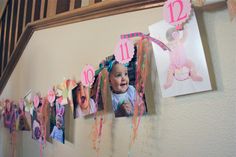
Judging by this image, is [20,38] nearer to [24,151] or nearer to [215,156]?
[24,151]

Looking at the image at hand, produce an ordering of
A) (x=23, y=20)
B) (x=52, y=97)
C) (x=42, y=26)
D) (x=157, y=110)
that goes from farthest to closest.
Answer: (x=23, y=20) → (x=42, y=26) → (x=52, y=97) → (x=157, y=110)

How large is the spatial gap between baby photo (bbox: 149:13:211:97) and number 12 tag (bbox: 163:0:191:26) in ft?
0.07

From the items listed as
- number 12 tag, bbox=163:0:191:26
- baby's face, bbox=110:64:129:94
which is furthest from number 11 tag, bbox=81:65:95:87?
number 12 tag, bbox=163:0:191:26

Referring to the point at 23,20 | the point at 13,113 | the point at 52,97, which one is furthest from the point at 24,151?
the point at 23,20

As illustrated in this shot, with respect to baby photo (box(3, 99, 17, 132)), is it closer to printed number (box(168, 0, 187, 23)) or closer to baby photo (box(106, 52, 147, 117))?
baby photo (box(106, 52, 147, 117))

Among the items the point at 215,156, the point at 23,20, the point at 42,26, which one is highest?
the point at 23,20

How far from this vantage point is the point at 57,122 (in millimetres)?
1302

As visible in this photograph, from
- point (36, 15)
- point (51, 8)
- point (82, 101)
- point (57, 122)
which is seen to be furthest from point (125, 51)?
point (36, 15)

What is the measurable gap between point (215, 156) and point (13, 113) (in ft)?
4.42

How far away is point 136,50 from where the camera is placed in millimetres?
943

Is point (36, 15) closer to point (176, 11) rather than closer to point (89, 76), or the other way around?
point (89, 76)

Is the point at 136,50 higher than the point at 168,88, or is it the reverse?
the point at 136,50

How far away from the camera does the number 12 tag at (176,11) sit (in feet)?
2.64

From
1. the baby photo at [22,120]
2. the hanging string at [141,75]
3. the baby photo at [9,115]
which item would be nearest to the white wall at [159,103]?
the hanging string at [141,75]
